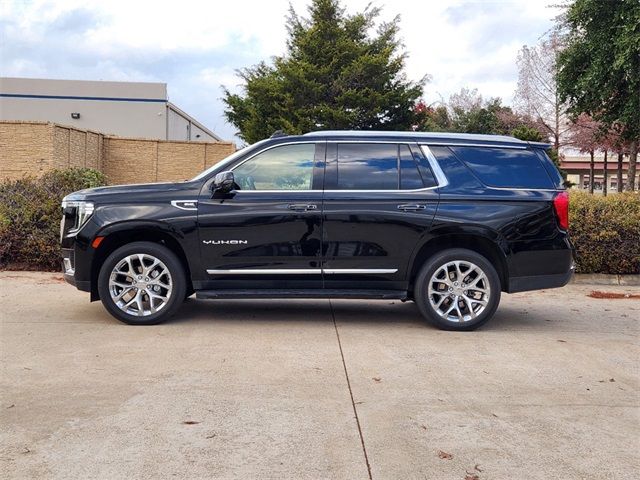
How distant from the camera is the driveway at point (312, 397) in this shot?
349cm

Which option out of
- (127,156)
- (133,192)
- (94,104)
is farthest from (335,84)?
(133,192)

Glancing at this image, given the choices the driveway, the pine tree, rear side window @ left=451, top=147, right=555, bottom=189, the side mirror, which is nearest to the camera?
the driveway

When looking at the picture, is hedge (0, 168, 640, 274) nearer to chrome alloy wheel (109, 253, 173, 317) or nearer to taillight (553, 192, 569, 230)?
chrome alloy wheel (109, 253, 173, 317)

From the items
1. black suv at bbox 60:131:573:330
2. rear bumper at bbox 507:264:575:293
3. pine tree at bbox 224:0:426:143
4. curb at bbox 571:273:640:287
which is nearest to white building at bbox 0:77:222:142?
pine tree at bbox 224:0:426:143

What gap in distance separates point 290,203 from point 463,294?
195cm

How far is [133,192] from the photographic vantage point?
6.48 meters

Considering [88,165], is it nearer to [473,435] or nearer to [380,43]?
[380,43]

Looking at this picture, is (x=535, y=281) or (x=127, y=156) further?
(x=127, y=156)

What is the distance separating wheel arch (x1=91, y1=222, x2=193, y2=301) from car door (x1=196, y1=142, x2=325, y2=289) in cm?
29

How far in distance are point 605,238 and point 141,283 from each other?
7.08 metres

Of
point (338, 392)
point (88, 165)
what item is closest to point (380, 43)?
point (88, 165)

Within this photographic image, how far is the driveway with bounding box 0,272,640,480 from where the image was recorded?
3.49 meters

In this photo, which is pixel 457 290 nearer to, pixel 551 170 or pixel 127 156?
pixel 551 170

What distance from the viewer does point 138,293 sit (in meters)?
6.45
